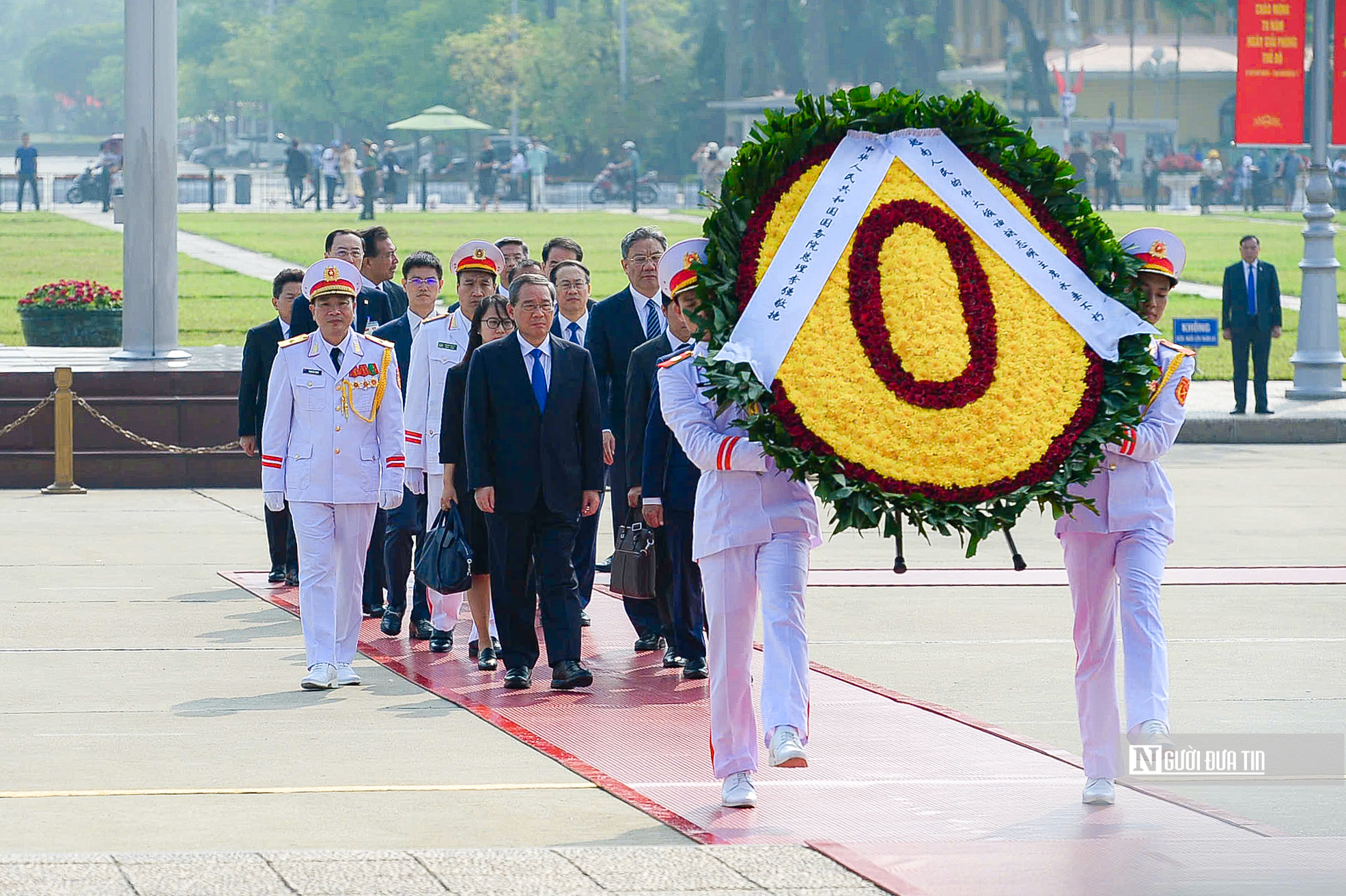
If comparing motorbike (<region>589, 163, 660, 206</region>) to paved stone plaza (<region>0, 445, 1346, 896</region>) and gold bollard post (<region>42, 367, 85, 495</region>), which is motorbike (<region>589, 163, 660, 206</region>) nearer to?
gold bollard post (<region>42, 367, 85, 495</region>)

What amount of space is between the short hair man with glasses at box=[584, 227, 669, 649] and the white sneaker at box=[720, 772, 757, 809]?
11.3 ft

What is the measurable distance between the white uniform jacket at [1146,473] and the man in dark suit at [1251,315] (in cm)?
1499

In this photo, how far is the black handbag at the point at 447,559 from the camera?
31.8 feet

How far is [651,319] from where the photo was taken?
1083 cm

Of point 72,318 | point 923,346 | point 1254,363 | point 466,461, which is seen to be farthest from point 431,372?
point 1254,363

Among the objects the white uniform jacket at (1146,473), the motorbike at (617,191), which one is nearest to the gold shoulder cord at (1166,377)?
the white uniform jacket at (1146,473)

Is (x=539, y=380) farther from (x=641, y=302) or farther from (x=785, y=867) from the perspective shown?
(x=785, y=867)

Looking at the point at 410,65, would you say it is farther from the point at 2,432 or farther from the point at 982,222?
the point at 982,222

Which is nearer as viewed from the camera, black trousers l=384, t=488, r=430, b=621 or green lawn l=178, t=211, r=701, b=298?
black trousers l=384, t=488, r=430, b=621

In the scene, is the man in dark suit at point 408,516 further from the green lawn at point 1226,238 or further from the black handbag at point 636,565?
the green lawn at point 1226,238

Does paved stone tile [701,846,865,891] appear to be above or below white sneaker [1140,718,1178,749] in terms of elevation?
below

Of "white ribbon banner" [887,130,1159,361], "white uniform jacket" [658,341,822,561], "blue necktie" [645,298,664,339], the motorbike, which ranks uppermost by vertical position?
the motorbike

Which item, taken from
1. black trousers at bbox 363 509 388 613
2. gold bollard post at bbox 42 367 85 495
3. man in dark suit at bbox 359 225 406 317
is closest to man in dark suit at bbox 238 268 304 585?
man in dark suit at bbox 359 225 406 317

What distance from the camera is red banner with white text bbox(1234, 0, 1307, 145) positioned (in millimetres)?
23297
